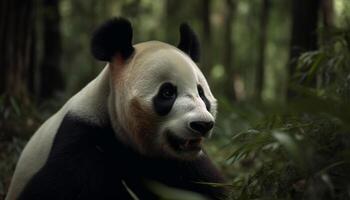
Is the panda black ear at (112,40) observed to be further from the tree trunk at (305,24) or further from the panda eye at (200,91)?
the tree trunk at (305,24)

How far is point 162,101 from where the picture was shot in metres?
3.89

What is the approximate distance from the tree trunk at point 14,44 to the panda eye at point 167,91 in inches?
170

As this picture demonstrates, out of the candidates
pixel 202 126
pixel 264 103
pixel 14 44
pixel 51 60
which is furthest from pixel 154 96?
pixel 51 60

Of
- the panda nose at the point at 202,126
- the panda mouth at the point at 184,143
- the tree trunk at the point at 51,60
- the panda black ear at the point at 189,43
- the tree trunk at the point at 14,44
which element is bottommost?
the tree trunk at the point at 51,60

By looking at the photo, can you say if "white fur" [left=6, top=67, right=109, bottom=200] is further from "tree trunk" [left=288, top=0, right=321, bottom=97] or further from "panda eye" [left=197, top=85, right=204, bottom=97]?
"tree trunk" [left=288, top=0, right=321, bottom=97]

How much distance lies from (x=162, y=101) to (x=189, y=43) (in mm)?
825

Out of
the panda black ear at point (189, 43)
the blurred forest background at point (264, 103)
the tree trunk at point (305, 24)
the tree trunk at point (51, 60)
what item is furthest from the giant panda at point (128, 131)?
the tree trunk at point (51, 60)

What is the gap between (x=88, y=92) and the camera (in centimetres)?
446

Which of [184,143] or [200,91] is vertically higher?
[200,91]

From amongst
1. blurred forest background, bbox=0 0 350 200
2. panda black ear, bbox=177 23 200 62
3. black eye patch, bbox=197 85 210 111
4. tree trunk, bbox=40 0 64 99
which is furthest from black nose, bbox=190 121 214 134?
tree trunk, bbox=40 0 64 99

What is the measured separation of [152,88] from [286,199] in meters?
1.18

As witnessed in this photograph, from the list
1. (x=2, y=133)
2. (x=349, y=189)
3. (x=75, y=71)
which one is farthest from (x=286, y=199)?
(x=75, y=71)

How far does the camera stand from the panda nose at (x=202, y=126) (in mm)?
3566

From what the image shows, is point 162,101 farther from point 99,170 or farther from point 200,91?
point 99,170
